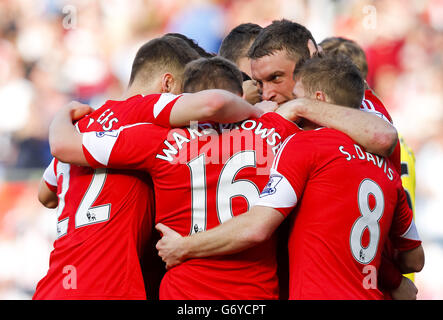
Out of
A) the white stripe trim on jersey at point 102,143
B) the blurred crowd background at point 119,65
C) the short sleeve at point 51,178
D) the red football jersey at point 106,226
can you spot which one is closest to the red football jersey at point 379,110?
the red football jersey at point 106,226

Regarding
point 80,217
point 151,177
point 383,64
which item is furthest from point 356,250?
point 383,64

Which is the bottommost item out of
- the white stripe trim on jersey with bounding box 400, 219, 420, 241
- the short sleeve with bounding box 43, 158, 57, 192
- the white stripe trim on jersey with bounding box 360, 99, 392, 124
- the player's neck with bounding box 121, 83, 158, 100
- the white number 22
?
the white stripe trim on jersey with bounding box 400, 219, 420, 241

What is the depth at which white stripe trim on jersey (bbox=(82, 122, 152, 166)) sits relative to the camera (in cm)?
255

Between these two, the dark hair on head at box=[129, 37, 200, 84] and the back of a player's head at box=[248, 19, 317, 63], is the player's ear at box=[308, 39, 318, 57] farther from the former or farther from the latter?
the dark hair on head at box=[129, 37, 200, 84]

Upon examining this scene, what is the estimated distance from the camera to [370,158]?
248 cm

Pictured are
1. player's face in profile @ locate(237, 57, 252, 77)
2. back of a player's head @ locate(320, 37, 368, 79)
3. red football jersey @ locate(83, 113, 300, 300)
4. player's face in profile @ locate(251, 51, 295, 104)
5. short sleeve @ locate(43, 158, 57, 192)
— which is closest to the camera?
red football jersey @ locate(83, 113, 300, 300)

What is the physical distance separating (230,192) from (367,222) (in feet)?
1.87

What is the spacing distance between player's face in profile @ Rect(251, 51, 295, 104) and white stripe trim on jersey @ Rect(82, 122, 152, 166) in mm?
851

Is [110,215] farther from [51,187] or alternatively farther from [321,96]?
[321,96]

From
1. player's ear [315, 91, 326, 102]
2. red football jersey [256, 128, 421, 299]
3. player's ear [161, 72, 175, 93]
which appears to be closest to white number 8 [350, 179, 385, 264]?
red football jersey [256, 128, 421, 299]

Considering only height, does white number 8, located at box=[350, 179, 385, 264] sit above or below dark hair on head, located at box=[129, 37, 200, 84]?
below

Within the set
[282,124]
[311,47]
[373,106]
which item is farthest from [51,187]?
[373,106]

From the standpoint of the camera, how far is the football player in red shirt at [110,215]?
2553 millimetres
